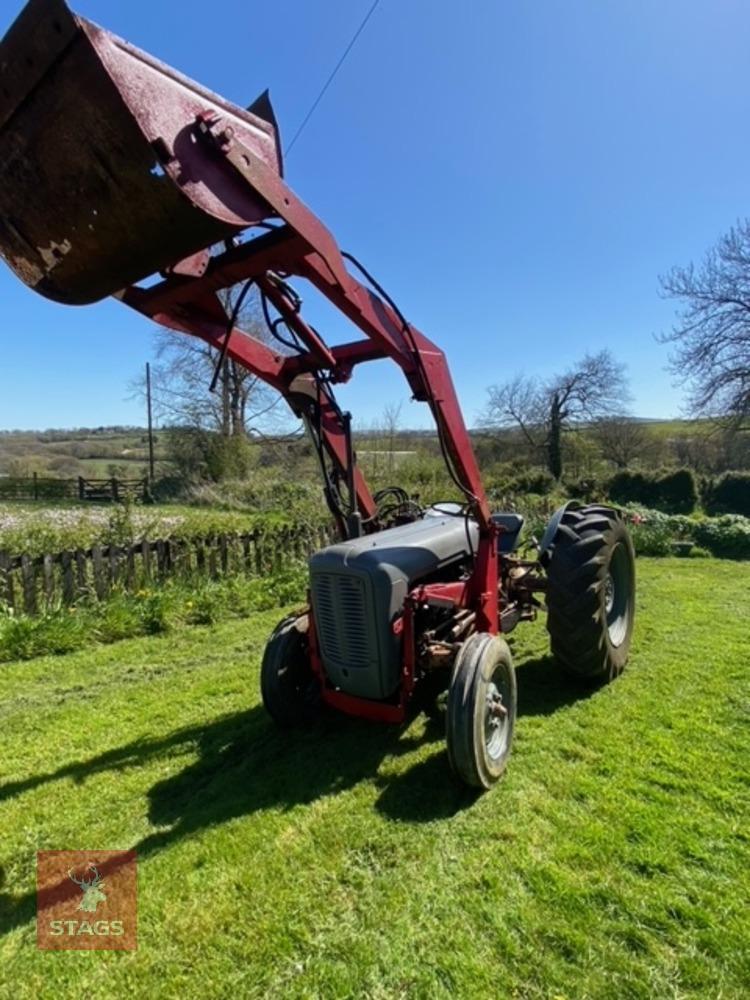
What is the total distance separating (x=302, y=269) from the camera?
2.39 metres

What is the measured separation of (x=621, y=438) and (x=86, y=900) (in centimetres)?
2807

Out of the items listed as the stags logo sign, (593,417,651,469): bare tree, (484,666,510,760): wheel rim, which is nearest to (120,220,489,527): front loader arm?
(484,666,510,760): wheel rim

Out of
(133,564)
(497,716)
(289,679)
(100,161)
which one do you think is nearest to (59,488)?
(133,564)

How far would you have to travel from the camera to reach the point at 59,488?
3238 cm

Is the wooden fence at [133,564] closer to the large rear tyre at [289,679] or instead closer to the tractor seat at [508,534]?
the large rear tyre at [289,679]

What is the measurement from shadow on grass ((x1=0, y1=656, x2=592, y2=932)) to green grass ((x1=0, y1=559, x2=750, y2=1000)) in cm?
1

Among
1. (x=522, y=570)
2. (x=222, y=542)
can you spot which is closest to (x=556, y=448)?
(x=222, y=542)

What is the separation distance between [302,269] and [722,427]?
2295cm

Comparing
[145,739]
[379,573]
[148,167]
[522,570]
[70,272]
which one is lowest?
[145,739]

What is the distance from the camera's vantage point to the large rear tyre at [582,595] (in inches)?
153

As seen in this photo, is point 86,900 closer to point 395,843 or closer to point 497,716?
point 395,843

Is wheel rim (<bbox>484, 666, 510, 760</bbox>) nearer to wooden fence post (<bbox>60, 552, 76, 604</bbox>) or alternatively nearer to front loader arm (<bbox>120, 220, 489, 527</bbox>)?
front loader arm (<bbox>120, 220, 489, 527</bbox>)

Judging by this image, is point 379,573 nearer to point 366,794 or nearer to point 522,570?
point 366,794

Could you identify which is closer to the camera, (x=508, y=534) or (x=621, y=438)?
(x=508, y=534)
